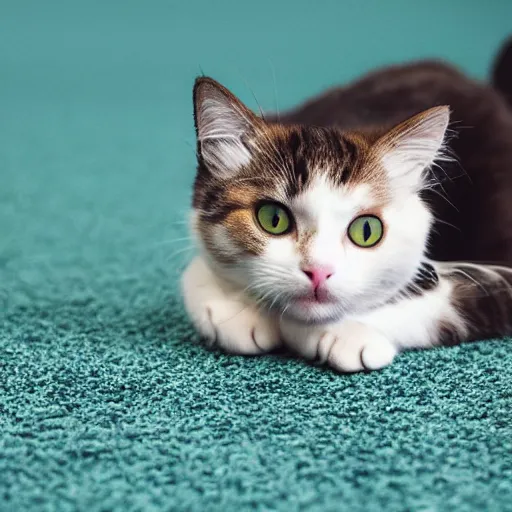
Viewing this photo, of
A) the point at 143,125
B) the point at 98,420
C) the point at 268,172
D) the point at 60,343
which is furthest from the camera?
the point at 143,125

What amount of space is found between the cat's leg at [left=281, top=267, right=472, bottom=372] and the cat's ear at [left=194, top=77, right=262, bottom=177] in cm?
21

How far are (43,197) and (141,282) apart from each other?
67cm

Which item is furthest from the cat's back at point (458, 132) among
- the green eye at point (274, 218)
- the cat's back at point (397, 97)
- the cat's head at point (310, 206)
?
the green eye at point (274, 218)

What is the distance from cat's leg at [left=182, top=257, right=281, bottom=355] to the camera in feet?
3.08

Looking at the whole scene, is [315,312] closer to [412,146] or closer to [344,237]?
[344,237]

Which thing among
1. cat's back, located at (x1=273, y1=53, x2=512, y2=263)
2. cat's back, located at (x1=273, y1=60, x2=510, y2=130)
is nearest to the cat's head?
cat's back, located at (x1=273, y1=53, x2=512, y2=263)

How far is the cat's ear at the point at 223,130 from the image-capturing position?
0.92 m

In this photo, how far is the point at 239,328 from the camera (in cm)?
94

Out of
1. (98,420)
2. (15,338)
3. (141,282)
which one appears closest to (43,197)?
(141,282)

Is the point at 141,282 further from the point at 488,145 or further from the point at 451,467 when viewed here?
the point at 451,467

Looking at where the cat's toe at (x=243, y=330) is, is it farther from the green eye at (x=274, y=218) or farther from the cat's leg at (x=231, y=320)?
the green eye at (x=274, y=218)

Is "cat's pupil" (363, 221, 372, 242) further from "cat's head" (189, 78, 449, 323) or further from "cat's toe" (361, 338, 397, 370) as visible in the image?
"cat's toe" (361, 338, 397, 370)

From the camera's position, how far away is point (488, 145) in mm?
1122

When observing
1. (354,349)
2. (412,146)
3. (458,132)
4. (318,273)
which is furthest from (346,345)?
(458,132)
